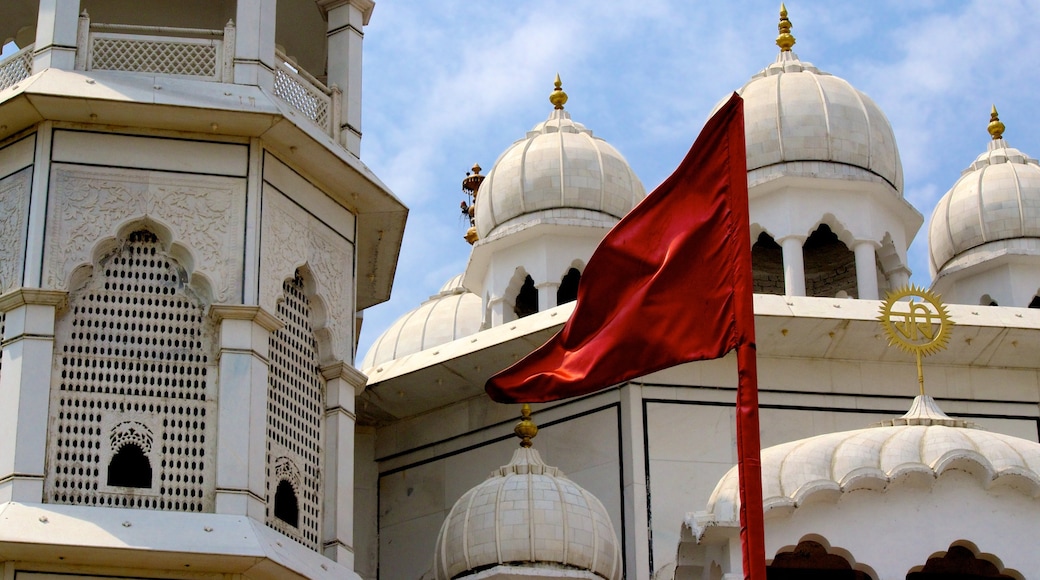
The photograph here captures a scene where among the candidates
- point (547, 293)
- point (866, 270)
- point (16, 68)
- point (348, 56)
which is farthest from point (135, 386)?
point (866, 270)

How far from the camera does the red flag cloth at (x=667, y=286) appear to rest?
484 inches

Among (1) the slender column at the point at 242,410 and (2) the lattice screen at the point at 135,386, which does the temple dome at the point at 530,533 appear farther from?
(2) the lattice screen at the point at 135,386

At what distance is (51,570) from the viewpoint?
47.4ft

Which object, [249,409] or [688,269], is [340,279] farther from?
[688,269]

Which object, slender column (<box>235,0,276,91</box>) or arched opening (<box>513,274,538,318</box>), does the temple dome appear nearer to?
slender column (<box>235,0,276,91</box>)

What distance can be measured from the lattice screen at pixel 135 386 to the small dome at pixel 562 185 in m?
6.49

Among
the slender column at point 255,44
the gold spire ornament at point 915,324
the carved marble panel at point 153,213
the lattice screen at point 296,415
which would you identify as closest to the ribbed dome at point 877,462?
the gold spire ornament at point 915,324

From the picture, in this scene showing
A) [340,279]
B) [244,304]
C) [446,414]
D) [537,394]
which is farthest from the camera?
[446,414]

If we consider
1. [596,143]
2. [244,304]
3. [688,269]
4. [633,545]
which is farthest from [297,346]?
[596,143]

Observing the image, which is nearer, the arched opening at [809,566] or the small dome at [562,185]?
the arched opening at [809,566]

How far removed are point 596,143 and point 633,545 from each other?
5649 mm

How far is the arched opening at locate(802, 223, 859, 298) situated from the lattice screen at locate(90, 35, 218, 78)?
740 centimetres

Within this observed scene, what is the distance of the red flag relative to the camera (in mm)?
12227

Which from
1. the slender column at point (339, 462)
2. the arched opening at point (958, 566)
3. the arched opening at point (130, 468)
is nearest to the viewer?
the arched opening at point (130, 468)
